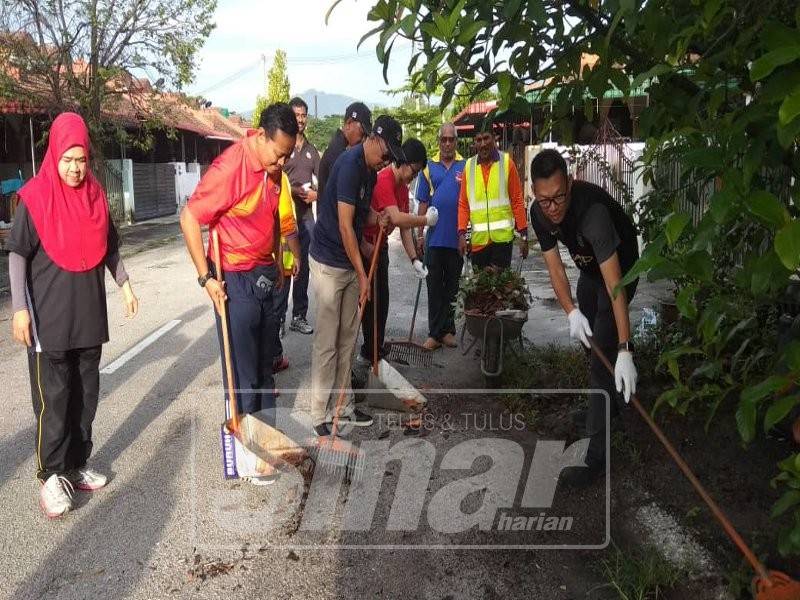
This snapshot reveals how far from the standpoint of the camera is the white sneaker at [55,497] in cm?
379

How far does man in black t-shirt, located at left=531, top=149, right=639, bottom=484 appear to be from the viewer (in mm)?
3795

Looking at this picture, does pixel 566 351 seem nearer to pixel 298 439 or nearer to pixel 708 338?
→ pixel 298 439

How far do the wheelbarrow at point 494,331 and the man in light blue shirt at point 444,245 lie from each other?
128 centimetres

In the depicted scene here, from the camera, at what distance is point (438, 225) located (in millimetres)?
6711

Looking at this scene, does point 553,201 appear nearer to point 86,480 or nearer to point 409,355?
point 409,355

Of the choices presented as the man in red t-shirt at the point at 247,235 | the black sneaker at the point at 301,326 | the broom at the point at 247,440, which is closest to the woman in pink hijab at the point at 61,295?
the man in red t-shirt at the point at 247,235

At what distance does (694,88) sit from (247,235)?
97.0 inches

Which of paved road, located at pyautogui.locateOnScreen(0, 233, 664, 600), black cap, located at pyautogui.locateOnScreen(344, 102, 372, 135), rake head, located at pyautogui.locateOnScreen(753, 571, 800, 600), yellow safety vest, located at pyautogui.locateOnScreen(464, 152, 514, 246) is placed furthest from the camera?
yellow safety vest, located at pyautogui.locateOnScreen(464, 152, 514, 246)

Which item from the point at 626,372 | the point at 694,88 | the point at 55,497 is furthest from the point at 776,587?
the point at 55,497

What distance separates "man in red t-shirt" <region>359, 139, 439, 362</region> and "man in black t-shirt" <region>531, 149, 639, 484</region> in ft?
4.50

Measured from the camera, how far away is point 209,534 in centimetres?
366

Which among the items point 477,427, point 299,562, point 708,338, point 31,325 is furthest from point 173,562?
point 708,338

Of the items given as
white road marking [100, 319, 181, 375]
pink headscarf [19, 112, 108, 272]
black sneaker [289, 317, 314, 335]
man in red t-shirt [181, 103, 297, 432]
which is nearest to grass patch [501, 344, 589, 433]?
man in red t-shirt [181, 103, 297, 432]

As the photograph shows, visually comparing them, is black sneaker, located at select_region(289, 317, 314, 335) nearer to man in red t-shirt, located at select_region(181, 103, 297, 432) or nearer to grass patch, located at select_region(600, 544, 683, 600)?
man in red t-shirt, located at select_region(181, 103, 297, 432)
